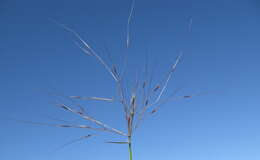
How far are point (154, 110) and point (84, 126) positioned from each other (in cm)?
40

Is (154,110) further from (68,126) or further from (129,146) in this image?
(68,126)

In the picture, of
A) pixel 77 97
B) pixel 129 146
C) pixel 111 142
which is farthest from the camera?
pixel 77 97

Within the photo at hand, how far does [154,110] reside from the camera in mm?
1423

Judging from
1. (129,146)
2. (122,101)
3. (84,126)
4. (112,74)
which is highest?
(112,74)

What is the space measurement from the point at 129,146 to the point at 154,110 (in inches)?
12.3

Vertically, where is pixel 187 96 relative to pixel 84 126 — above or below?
above

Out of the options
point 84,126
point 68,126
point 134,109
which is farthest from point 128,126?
point 68,126

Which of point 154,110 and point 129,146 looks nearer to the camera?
point 129,146

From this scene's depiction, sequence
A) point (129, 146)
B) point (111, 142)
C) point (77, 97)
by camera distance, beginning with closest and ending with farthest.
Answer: point (129, 146) < point (111, 142) < point (77, 97)

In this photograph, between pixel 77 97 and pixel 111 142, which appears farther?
pixel 77 97

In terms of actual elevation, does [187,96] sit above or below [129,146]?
above

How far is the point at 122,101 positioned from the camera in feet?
4.45

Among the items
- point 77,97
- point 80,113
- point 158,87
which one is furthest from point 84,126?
point 158,87

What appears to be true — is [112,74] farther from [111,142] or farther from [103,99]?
[111,142]
